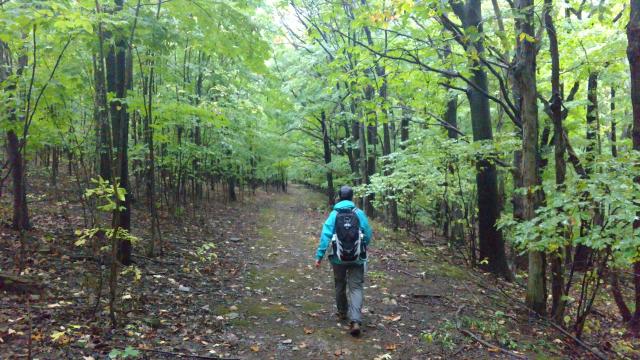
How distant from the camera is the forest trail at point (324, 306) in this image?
5168mm

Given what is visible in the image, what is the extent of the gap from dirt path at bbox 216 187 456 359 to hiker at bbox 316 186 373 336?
1.50 ft

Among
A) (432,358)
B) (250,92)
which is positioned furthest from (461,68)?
(250,92)

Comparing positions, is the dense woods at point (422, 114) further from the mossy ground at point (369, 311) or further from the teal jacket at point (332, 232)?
the teal jacket at point (332, 232)

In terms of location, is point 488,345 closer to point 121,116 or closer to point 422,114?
point 121,116

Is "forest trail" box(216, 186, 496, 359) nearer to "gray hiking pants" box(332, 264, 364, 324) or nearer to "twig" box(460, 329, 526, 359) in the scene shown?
"gray hiking pants" box(332, 264, 364, 324)

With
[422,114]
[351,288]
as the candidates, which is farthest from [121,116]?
[422,114]

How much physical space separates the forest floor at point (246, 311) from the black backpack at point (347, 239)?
3.56 feet

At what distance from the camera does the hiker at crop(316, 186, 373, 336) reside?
5723mm

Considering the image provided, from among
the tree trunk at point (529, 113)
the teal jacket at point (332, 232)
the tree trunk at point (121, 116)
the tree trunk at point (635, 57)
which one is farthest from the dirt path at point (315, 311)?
the tree trunk at point (635, 57)

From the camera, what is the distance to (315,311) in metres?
6.49

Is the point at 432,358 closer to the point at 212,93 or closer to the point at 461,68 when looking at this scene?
the point at 461,68

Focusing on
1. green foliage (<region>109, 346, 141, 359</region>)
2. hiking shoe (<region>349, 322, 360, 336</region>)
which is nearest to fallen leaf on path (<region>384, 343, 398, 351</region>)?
hiking shoe (<region>349, 322, 360, 336</region>)

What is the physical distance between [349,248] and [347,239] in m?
0.13

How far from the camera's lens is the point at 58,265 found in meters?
6.38
